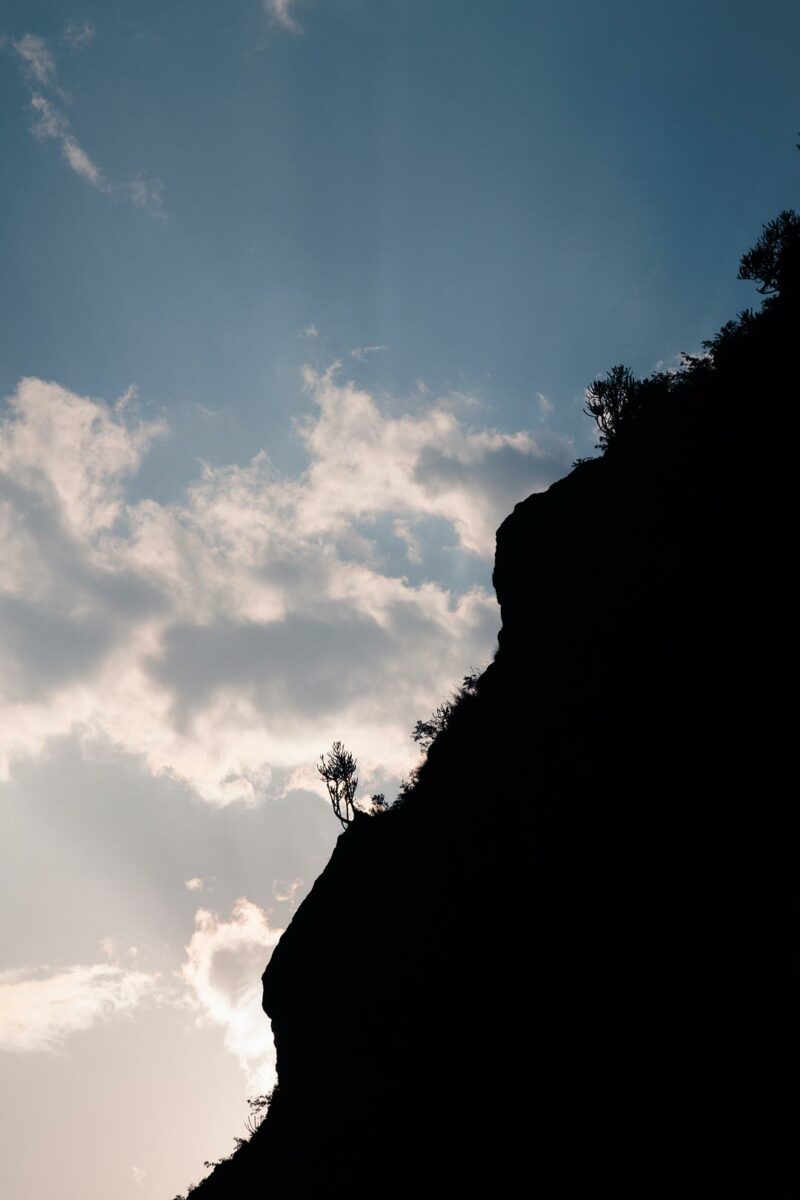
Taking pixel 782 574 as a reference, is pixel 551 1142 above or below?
below

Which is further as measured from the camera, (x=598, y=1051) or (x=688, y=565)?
(x=688, y=565)

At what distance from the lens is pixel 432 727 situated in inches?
1797

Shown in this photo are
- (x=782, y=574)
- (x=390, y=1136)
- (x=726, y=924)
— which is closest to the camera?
(x=726, y=924)

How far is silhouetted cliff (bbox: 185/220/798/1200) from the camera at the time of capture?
1344cm

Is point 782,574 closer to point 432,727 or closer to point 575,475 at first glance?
point 575,475

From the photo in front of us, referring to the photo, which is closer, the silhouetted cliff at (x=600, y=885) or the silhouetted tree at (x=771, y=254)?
the silhouetted cliff at (x=600, y=885)

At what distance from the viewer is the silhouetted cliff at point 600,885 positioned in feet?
44.1

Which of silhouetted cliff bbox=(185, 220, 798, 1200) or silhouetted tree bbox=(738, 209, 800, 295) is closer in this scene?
silhouetted cliff bbox=(185, 220, 798, 1200)

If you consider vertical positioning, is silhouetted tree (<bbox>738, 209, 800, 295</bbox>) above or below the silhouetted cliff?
above

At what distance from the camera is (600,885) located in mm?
17594

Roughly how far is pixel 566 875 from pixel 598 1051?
4.40 meters

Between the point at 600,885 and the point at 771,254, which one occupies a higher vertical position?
the point at 771,254

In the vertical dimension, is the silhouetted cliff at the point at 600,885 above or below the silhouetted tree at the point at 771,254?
below

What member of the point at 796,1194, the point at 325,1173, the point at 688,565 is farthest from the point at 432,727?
the point at 796,1194
